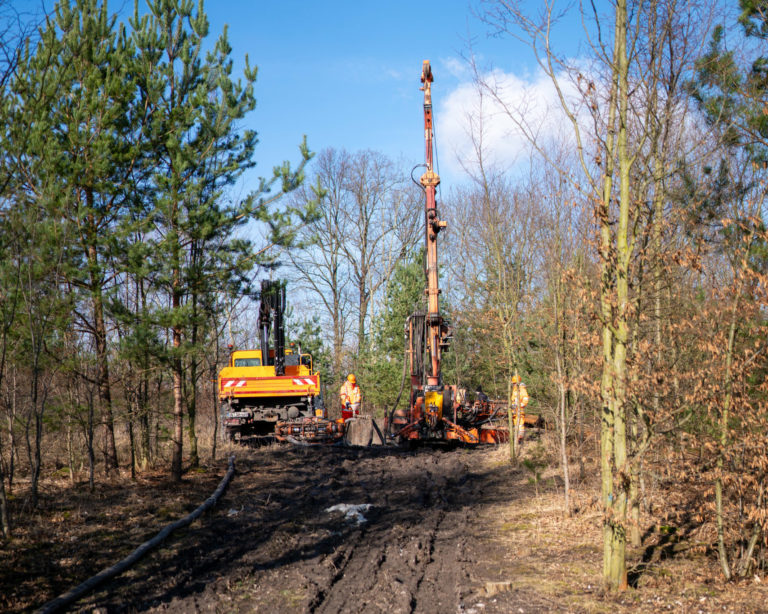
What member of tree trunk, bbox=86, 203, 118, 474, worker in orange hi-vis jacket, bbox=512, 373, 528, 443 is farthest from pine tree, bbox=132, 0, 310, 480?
worker in orange hi-vis jacket, bbox=512, 373, 528, 443

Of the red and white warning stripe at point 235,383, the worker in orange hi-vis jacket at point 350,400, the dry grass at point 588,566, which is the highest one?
the red and white warning stripe at point 235,383

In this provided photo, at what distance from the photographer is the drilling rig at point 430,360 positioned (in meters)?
18.2

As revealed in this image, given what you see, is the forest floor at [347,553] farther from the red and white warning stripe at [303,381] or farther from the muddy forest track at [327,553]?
the red and white warning stripe at [303,381]

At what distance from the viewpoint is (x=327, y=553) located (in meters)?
7.95

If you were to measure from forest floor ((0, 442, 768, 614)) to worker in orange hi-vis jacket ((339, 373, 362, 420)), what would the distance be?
8045mm

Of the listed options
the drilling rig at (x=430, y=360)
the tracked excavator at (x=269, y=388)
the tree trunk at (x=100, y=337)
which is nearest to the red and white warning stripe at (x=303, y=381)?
the tracked excavator at (x=269, y=388)

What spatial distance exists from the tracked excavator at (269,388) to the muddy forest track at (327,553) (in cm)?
666

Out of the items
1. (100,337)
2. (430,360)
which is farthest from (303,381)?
(100,337)

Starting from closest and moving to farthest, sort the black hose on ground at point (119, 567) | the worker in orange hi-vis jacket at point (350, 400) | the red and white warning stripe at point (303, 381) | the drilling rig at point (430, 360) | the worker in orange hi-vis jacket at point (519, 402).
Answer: the black hose on ground at point (119, 567) → the worker in orange hi-vis jacket at point (519, 402) → the drilling rig at point (430, 360) → the red and white warning stripe at point (303, 381) → the worker in orange hi-vis jacket at point (350, 400)

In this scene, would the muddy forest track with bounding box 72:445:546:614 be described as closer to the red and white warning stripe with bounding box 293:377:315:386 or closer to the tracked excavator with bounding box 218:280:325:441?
the tracked excavator with bounding box 218:280:325:441

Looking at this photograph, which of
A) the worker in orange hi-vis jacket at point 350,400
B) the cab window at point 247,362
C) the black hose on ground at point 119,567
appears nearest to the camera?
the black hose on ground at point 119,567

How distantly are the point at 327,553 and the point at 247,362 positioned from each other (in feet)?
49.8

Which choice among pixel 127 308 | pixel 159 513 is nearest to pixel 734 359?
pixel 159 513

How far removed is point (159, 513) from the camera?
32.8 feet
